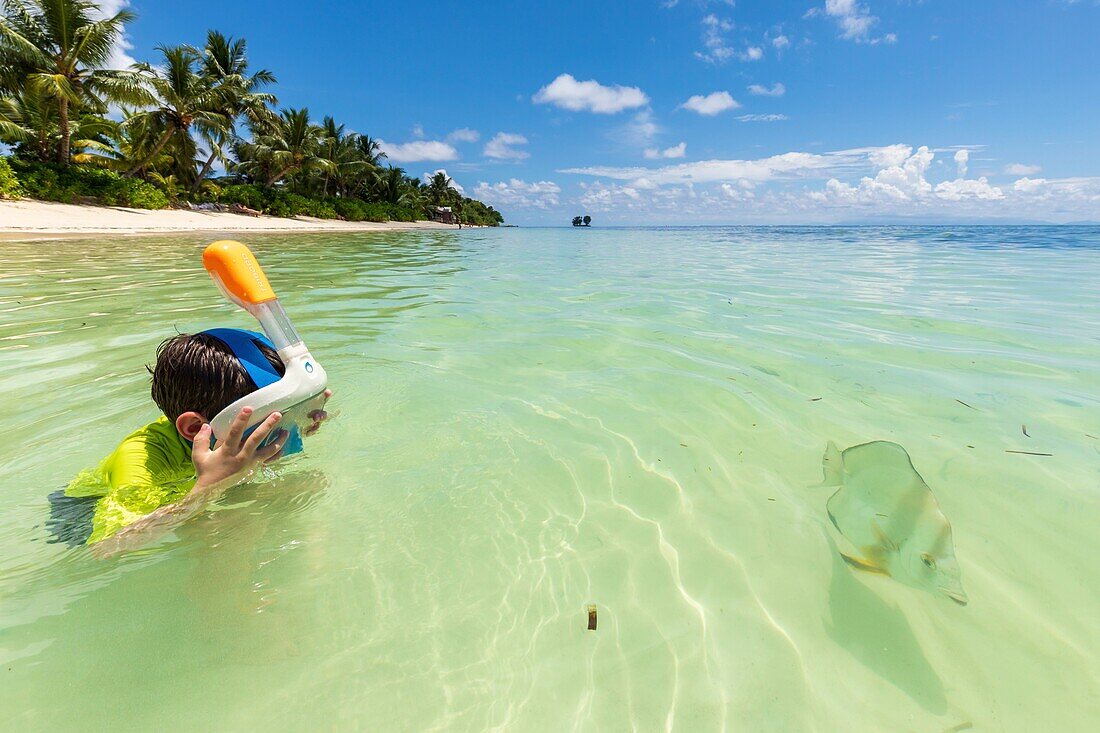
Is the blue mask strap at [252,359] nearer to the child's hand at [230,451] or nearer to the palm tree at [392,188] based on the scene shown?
the child's hand at [230,451]

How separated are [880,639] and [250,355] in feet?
7.35

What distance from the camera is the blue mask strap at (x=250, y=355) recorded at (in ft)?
5.55

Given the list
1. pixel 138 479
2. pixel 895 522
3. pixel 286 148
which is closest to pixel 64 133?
pixel 286 148

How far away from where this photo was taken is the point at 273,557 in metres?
1.75

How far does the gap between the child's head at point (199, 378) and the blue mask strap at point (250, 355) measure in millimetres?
15

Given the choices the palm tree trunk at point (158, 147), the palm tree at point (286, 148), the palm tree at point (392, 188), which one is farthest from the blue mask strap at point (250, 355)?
the palm tree at point (392, 188)

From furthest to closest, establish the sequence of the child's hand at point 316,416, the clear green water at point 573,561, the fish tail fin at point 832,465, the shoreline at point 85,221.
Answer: the shoreline at point 85,221, the fish tail fin at point 832,465, the child's hand at point 316,416, the clear green water at point 573,561

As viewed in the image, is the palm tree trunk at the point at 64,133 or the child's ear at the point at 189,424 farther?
the palm tree trunk at the point at 64,133

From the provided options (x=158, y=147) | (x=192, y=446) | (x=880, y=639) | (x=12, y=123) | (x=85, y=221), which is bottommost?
(x=880, y=639)

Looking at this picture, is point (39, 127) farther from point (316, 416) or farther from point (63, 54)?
point (316, 416)

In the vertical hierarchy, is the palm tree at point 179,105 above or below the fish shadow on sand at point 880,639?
above

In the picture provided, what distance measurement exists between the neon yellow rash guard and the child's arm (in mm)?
45

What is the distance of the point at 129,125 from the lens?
25531mm

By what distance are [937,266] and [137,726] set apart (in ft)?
51.0
